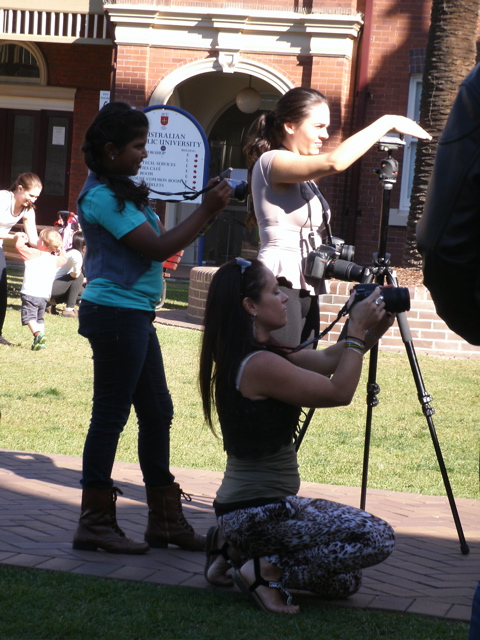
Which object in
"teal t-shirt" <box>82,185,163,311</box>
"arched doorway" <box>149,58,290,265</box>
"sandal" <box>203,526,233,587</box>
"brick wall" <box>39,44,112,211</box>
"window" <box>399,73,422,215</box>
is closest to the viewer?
A: "sandal" <box>203,526,233,587</box>

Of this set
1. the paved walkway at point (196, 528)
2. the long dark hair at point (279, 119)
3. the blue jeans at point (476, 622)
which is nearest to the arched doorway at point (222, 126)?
the paved walkway at point (196, 528)

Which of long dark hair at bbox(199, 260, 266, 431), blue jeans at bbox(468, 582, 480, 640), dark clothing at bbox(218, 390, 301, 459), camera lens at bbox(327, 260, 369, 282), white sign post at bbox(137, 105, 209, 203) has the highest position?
white sign post at bbox(137, 105, 209, 203)

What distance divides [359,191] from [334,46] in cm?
255

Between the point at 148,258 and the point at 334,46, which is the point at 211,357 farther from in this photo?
the point at 334,46

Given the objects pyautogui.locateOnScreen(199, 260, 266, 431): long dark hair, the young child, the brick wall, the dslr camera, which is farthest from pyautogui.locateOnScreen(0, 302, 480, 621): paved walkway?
the brick wall

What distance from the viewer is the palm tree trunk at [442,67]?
11047mm

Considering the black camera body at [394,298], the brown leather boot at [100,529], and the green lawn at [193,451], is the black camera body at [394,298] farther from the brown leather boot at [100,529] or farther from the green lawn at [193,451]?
the brown leather boot at [100,529]

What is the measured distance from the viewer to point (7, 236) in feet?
26.5

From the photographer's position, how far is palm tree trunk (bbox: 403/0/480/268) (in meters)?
11.0

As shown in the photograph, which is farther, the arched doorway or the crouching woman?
the arched doorway

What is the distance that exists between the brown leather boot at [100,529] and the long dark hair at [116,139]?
1.16m

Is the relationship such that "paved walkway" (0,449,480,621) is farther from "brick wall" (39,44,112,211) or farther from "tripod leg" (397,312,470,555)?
"brick wall" (39,44,112,211)

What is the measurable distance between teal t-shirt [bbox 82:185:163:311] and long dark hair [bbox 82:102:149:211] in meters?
A: 0.04

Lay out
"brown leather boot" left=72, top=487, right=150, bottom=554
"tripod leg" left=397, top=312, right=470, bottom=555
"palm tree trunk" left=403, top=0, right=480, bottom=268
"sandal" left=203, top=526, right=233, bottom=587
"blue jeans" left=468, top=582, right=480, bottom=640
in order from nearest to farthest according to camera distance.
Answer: "blue jeans" left=468, top=582, right=480, bottom=640 → "sandal" left=203, top=526, right=233, bottom=587 → "brown leather boot" left=72, top=487, right=150, bottom=554 → "tripod leg" left=397, top=312, right=470, bottom=555 → "palm tree trunk" left=403, top=0, right=480, bottom=268
